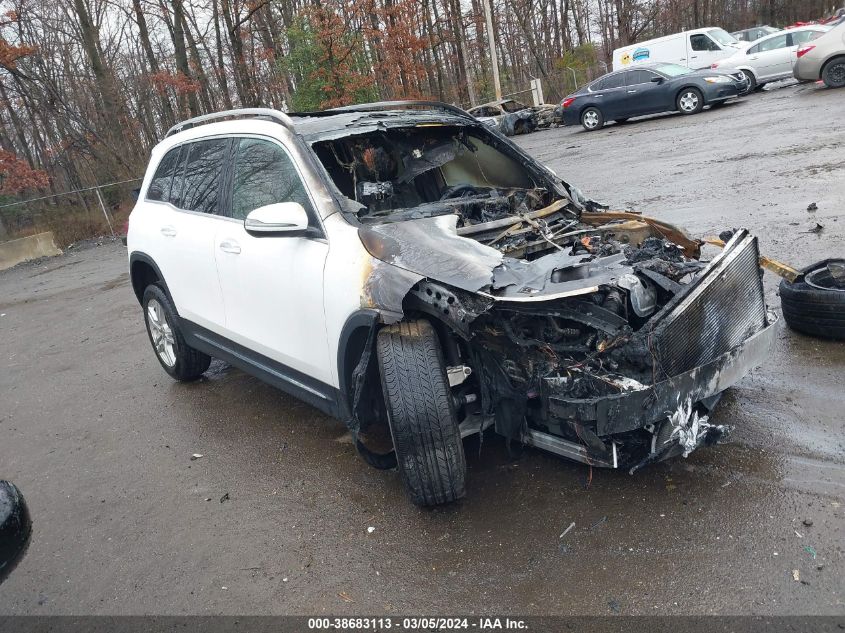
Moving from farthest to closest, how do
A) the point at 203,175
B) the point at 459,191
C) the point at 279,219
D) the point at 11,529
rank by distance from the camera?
the point at 203,175 < the point at 459,191 < the point at 279,219 < the point at 11,529

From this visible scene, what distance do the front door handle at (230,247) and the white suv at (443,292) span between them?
0.01m

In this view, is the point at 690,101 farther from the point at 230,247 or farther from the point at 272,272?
the point at 272,272

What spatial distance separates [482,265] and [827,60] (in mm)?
16050

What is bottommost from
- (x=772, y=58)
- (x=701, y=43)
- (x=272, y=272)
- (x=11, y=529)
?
(x=11, y=529)

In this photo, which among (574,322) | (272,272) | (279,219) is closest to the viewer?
(574,322)

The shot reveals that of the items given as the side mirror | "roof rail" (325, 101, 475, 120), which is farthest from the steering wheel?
the side mirror

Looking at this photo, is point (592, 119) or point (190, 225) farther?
point (592, 119)

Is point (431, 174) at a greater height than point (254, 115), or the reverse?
point (254, 115)

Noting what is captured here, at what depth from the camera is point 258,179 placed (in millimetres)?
4090

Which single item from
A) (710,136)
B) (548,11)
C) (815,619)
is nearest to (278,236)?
(815,619)

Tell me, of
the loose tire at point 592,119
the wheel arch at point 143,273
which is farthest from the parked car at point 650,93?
the wheel arch at point 143,273

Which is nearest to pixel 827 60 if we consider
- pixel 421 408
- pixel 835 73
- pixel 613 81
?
pixel 835 73

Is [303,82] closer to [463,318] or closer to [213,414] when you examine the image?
[213,414]

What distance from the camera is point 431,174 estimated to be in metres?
4.69
